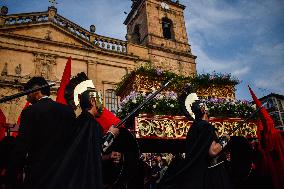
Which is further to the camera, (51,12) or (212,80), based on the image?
(51,12)

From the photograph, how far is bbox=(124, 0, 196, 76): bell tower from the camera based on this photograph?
1041 inches

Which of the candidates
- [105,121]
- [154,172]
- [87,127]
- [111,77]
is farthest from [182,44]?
[87,127]

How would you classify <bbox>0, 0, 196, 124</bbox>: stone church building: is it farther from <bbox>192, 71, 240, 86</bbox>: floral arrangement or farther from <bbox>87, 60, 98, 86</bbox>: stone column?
<bbox>192, 71, 240, 86</bbox>: floral arrangement

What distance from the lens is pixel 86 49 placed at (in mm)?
24266

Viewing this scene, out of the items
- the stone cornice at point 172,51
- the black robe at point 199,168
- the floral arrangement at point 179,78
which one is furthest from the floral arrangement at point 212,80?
Answer: the stone cornice at point 172,51

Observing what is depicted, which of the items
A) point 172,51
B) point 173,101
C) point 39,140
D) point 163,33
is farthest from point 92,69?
point 39,140

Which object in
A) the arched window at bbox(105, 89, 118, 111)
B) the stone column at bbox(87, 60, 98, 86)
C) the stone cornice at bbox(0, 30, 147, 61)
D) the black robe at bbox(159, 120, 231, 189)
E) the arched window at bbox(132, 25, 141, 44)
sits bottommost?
the black robe at bbox(159, 120, 231, 189)

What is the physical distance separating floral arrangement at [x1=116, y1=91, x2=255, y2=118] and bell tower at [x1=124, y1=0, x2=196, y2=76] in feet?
59.4

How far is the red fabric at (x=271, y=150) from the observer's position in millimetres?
6289

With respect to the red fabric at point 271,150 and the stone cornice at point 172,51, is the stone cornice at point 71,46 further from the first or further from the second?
the red fabric at point 271,150

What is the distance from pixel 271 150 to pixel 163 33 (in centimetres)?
2401

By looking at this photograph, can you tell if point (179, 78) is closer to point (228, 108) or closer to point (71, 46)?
point (228, 108)

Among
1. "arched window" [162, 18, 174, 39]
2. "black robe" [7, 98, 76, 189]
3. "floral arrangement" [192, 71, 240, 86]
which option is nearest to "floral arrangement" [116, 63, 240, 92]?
"floral arrangement" [192, 71, 240, 86]

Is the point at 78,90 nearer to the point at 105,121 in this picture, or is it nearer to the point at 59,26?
the point at 105,121
